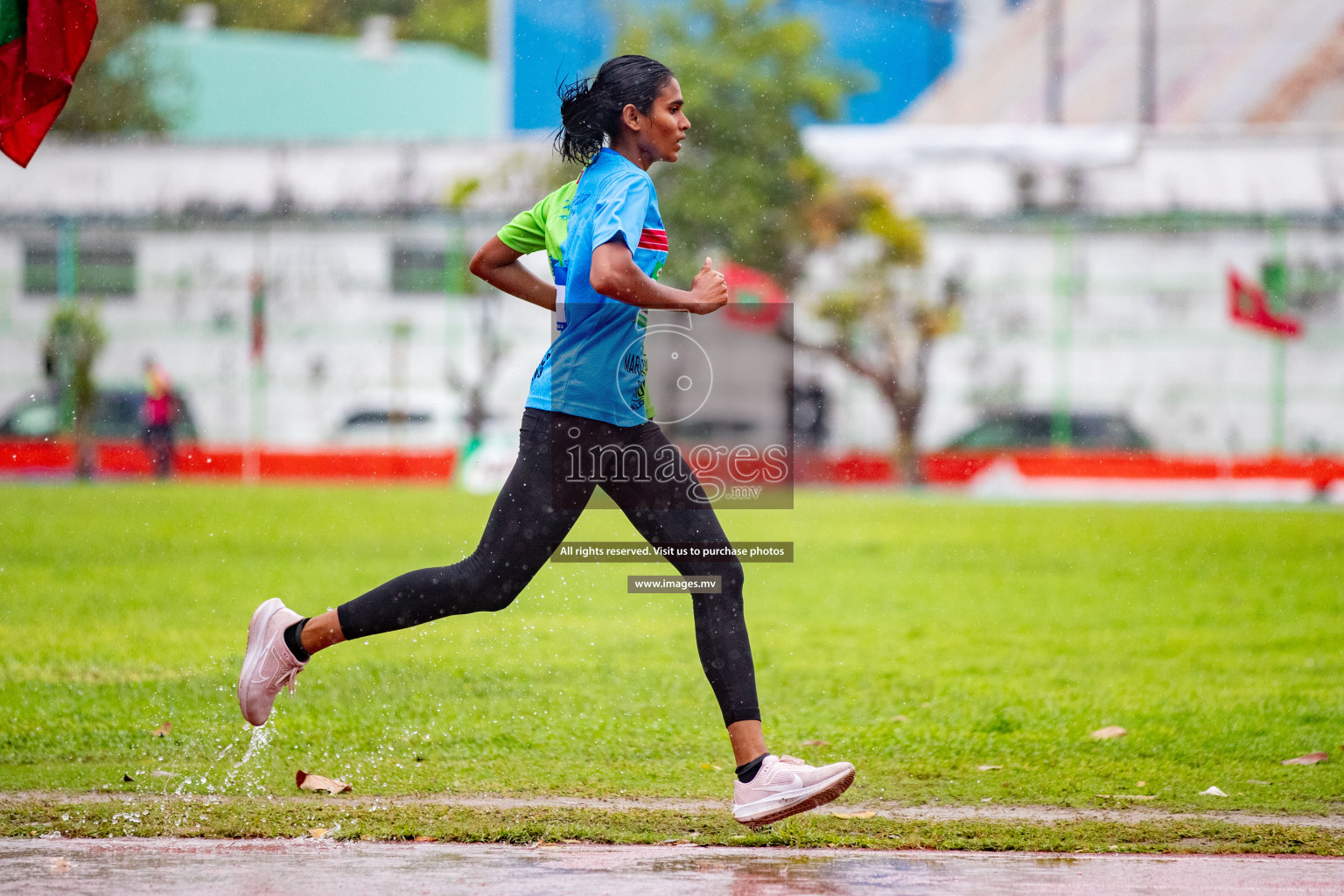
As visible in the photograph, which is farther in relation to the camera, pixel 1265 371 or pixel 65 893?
pixel 1265 371

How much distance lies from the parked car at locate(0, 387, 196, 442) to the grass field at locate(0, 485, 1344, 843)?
11.6m

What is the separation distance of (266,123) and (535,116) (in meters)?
12.4

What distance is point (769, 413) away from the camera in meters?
22.8

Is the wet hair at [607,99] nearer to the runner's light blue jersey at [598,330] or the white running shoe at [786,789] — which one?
the runner's light blue jersey at [598,330]

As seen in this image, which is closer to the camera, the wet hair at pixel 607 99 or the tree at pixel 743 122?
the wet hair at pixel 607 99

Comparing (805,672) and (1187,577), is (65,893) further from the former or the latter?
(1187,577)

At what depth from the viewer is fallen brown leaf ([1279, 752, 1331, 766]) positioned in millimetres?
5164

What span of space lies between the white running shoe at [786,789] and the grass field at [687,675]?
71 cm

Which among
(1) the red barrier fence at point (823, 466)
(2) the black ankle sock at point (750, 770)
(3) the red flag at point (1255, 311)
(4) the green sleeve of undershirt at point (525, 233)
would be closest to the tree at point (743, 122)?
(1) the red barrier fence at point (823, 466)

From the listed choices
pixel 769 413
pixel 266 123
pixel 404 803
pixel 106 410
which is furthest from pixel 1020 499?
pixel 266 123

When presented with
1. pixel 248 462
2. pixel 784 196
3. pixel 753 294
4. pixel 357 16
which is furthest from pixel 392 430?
pixel 357 16

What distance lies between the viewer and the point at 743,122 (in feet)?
90.6

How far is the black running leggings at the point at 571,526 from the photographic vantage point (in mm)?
4023

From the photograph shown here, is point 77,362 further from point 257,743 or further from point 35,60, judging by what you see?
point 35,60
